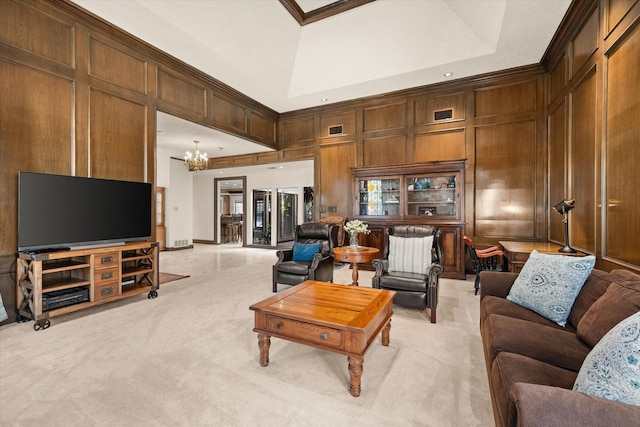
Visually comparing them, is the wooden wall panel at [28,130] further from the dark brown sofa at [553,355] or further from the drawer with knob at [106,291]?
the dark brown sofa at [553,355]

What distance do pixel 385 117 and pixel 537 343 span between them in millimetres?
5130

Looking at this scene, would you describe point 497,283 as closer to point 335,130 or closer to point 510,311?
point 510,311

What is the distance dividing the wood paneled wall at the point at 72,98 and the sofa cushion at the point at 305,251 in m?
2.38

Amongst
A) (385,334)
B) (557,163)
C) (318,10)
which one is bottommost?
(385,334)

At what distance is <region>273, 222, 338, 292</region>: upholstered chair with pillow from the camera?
4.09m

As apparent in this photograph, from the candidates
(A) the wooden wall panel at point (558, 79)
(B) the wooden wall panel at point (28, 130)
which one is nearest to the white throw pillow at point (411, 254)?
(A) the wooden wall panel at point (558, 79)

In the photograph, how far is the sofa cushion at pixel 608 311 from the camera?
56.3 inches

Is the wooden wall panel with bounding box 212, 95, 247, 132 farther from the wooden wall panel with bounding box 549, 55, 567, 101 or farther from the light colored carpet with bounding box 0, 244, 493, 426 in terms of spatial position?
the wooden wall panel with bounding box 549, 55, 567, 101

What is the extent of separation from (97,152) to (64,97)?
0.66 metres

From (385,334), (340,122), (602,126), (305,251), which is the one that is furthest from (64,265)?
(602,126)

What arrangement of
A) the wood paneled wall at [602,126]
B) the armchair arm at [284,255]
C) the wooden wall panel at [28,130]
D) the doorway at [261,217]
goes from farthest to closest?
1. the doorway at [261,217]
2. the armchair arm at [284,255]
3. the wooden wall panel at [28,130]
4. the wood paneled wall at [602,126]

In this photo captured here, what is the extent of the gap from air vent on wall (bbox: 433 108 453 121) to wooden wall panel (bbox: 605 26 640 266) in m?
2.79

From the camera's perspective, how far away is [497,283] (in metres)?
2.61

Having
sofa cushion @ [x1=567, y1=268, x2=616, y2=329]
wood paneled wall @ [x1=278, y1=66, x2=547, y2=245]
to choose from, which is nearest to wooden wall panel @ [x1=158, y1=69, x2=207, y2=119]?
wood paneled wall @ [x1=278, y1=66, x2=547, y2=245]
